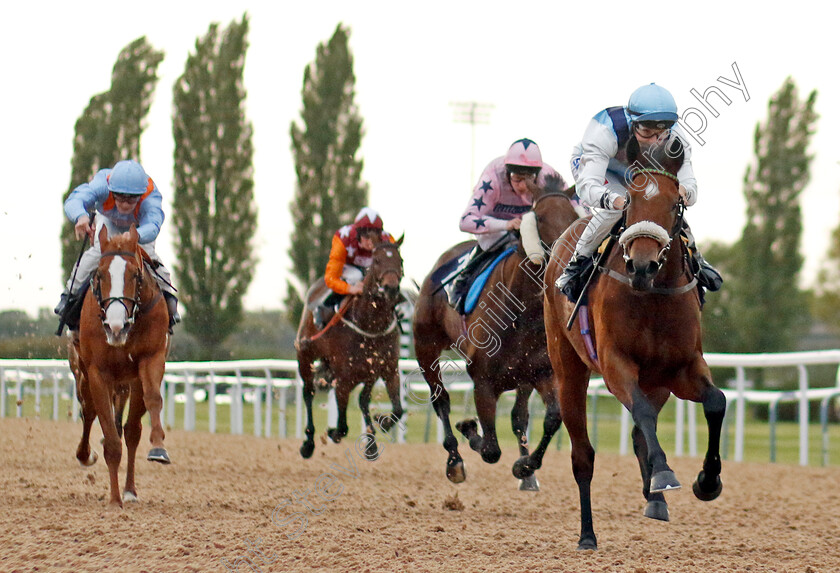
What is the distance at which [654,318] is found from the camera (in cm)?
474

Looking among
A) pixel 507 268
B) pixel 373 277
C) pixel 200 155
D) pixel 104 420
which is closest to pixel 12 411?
pixel 200 155

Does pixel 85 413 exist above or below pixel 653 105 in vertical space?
below

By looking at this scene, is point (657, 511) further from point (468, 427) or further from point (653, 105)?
point (468, 427)

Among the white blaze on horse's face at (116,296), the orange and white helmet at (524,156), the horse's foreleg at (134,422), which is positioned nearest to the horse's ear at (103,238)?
the white blaze on horse's face at (116,296)

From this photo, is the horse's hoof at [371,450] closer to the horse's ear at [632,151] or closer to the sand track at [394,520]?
the sand track at [394,520]

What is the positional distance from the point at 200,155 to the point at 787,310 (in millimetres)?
17295

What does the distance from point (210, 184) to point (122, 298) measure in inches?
743

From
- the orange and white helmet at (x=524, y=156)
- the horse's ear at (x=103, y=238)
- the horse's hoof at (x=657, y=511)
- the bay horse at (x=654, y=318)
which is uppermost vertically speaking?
the orange and white helmet at (x=524, y=156)

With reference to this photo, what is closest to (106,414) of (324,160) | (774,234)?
(324,160)

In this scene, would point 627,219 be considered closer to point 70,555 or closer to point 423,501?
point 70,555

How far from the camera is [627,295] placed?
4809 millimetres

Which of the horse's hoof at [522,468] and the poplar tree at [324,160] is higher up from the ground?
the poplar tree at [324,160]

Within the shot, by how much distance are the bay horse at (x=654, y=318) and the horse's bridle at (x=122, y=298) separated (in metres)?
3.01

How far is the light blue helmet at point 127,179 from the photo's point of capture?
7.05 metres
